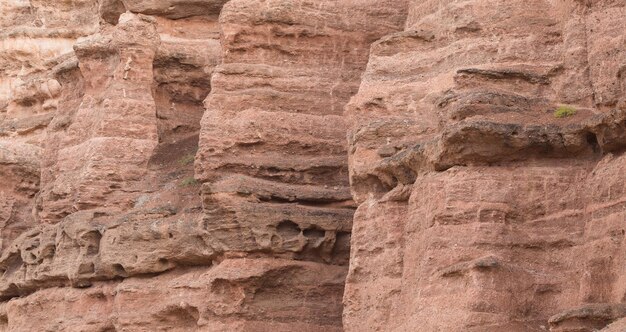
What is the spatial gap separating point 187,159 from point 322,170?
3871mm

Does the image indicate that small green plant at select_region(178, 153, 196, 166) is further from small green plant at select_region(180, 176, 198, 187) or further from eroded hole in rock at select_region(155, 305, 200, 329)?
eroded hole in rock at select_region(155, 305, 200, 329)

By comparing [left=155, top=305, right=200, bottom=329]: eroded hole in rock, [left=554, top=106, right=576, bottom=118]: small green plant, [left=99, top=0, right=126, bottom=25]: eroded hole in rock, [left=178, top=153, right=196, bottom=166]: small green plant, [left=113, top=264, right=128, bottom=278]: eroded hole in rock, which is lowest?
[left=155, top=305, right=200, bottom=329]: eroded hole in rock

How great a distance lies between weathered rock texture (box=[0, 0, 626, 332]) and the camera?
2261 cm

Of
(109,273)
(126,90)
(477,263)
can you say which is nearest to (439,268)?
(477,263)

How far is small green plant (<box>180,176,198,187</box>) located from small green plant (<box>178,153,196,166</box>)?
32.9 inches

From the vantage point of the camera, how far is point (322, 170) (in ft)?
97.0

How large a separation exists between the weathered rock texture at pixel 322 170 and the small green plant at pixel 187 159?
0.05 m

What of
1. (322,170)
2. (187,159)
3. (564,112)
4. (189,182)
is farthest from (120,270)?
(564,112)

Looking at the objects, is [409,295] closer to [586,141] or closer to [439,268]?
[439,268]

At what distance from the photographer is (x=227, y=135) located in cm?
2981

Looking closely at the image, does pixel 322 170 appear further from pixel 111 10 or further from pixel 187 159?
pixel 111 10

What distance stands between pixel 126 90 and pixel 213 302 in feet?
20.0

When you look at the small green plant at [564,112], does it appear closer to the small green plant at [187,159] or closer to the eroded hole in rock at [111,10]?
the small green plant at [187,159]

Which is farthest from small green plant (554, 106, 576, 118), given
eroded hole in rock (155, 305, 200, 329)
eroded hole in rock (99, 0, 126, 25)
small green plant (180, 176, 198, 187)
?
eroded hole in rock (99, 0, 126, 25)
